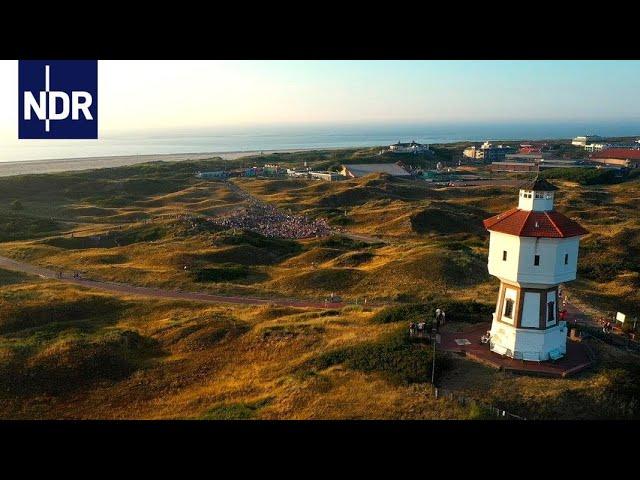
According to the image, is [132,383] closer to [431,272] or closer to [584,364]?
[584,364]

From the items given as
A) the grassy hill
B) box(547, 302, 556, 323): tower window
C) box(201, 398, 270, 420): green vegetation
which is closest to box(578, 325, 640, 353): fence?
the grassy hill

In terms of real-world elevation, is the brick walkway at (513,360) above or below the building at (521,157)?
below

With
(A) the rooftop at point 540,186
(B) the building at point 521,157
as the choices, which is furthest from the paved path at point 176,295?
(B) the building at point 521,157

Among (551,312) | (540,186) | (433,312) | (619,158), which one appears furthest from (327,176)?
(551,312)

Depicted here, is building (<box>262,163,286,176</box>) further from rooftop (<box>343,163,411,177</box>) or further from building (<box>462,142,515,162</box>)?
building (<box>462,142,515,162</box>)

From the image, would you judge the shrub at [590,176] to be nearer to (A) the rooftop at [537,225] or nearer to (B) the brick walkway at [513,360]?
Answer: (B) the brick walkway at [513,360]

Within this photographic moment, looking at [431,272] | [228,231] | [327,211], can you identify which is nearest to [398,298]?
[431,272]
